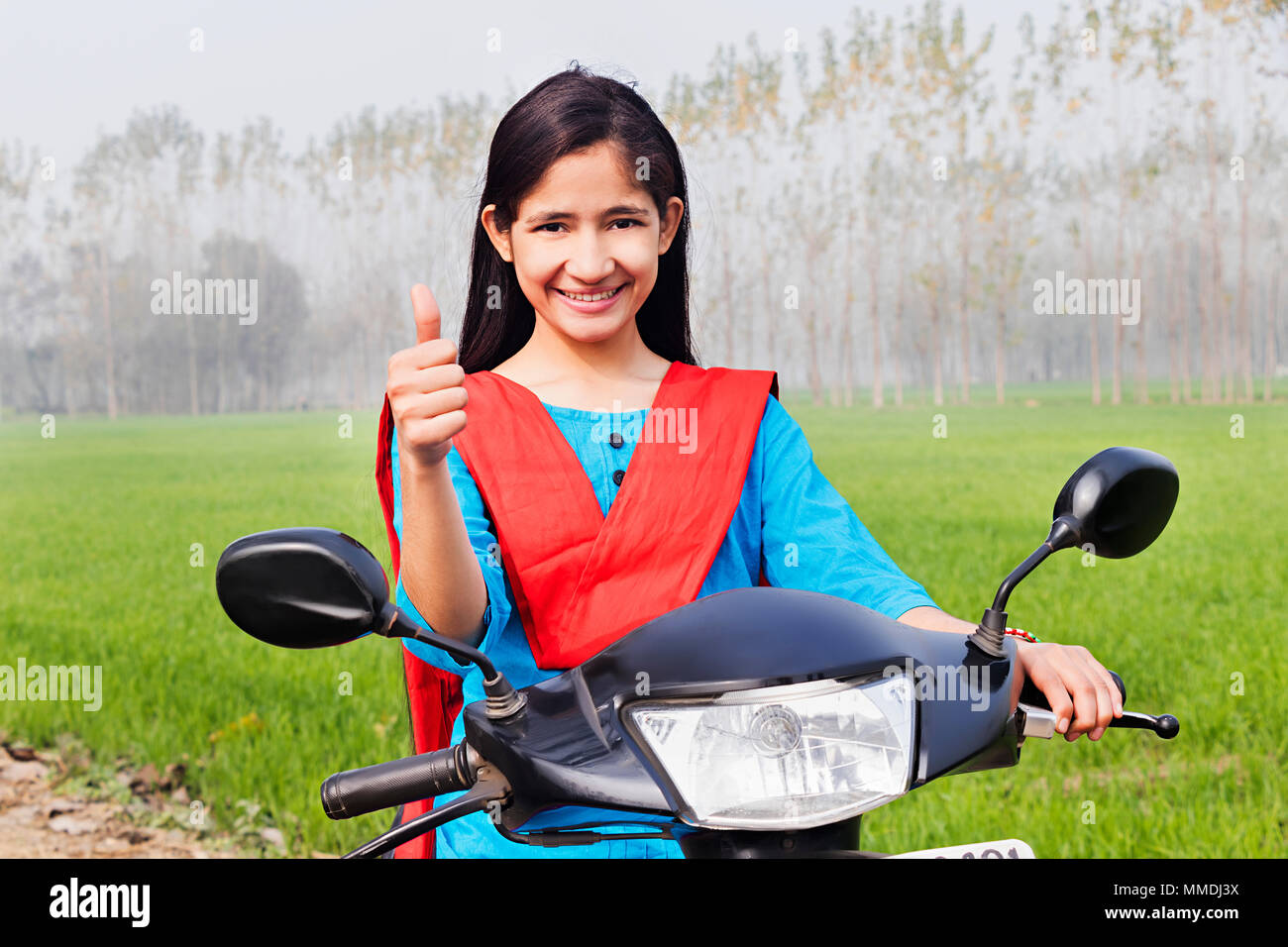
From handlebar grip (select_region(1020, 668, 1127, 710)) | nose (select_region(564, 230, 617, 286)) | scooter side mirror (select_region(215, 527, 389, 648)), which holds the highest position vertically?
nose (select_region(564, 230, 617, 286))

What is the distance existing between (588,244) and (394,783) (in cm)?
77

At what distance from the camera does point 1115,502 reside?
1.17 m

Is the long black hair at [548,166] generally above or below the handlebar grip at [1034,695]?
above

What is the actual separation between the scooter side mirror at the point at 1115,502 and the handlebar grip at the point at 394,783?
638mm

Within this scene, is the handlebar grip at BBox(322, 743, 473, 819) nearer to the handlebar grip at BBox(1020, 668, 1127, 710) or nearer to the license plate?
the license plate

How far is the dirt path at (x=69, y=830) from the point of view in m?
3.98

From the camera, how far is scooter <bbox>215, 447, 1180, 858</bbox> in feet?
3.15

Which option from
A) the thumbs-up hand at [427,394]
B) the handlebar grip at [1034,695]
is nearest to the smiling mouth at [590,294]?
the thumbs-up hand at [427,394]

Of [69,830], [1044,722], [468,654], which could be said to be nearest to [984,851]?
[1044,722]

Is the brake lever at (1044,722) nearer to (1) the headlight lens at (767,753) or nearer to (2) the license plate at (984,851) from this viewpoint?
(2) the license plate at (984,851)

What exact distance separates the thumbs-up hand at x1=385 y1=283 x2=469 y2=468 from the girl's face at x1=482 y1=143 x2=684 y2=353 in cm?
41

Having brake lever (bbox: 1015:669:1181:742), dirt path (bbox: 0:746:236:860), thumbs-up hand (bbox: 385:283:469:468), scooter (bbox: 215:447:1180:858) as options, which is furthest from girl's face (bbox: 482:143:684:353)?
dirt path (bbox: 0:746:236:860)
